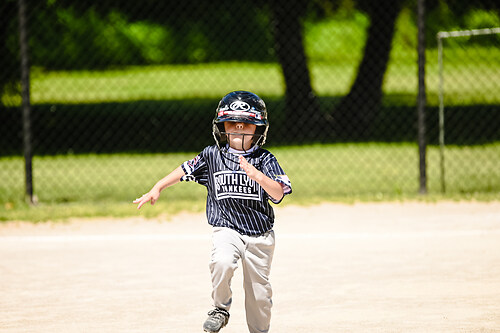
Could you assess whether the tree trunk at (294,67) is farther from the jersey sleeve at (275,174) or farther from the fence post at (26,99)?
the jersey sleeve at (275,174)

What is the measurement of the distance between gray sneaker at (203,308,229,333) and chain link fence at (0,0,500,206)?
17.4ft

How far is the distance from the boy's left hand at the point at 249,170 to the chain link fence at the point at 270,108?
5.43 m

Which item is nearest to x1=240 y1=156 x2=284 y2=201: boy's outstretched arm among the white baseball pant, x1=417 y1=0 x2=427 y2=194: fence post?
the white baseball pant

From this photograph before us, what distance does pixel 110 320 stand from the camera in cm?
475

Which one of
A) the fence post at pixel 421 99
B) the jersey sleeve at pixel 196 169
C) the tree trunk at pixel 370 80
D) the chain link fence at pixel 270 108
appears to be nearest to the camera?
the jersey sleeve at pixel 196 169

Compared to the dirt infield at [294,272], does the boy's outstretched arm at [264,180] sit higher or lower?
higher

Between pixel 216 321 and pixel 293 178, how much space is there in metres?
7.52

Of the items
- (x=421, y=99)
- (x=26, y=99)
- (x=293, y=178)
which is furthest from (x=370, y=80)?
(x=26, y=99)

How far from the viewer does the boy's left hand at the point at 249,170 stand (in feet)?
13.0

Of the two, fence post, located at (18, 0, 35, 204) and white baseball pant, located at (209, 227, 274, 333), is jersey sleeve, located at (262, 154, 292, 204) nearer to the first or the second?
white baseball pant, located at (209, 227, 274, 333)

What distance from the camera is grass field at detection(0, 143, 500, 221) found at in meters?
9.09

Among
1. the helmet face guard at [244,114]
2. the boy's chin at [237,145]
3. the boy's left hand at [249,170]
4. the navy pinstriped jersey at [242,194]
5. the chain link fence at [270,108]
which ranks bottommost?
the chain link fence at [270,108]

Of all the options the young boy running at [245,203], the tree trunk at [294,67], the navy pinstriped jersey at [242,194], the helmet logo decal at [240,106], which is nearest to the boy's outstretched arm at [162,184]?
the young boy running at [245,203]

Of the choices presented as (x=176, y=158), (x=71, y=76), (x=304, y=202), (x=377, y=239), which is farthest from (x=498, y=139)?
(x=71, y=76)
